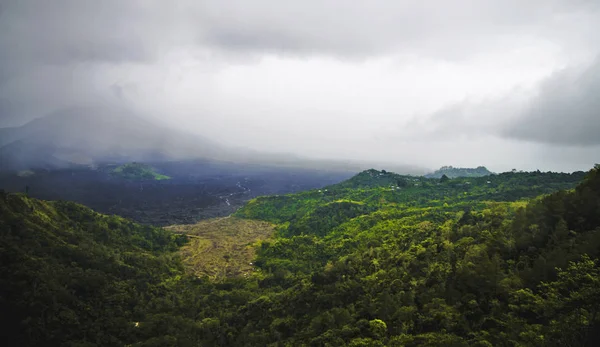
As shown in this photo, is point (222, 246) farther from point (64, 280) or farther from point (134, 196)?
point (134, 196)

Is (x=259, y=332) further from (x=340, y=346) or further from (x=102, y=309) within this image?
(x=102, y=309)

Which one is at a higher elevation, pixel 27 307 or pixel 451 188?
pixel 451 188

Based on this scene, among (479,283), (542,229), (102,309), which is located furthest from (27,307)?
(542,229)

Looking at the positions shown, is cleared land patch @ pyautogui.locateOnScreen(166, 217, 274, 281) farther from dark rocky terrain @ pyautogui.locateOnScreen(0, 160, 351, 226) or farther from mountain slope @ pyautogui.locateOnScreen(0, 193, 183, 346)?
dark rocky terrain @ pyautogui.locateOnScreen(0, 160, 351, 226)

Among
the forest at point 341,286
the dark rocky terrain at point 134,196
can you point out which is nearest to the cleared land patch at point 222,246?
the forest at point 341,286

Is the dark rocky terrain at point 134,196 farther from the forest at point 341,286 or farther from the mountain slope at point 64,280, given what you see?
the forest at point 341,286

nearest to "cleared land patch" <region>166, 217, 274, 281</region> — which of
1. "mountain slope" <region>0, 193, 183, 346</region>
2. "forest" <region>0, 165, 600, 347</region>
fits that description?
"forest" <region>0, 165, 600, 347</region>

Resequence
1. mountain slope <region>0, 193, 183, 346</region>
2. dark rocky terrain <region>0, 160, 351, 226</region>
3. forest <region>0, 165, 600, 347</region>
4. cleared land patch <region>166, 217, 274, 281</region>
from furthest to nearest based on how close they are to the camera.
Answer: dark rocky terrain <region>0, 160, 351, 226</region>
cleared land patch <region>166, 217, 274, 281</region>
mountain slope <region>0, 193, 183, 346</region>
forest <region>0, 165, 600, 347</region>
